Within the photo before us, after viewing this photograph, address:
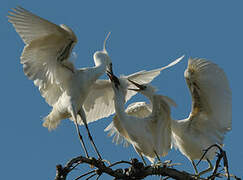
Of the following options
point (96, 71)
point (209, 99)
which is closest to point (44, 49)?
point (96, 71)

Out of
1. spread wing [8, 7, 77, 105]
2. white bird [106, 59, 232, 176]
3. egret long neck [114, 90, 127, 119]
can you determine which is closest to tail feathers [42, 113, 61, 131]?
spread wing [8, 7, 77, 105]

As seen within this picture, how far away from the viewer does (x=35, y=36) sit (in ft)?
28.8

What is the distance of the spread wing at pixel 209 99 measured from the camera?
909 centimetres

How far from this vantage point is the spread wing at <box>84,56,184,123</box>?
34.5 feet

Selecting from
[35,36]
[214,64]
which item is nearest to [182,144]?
[214,64]

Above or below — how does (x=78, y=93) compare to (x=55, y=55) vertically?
below

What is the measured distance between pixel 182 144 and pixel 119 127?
116 centimetres

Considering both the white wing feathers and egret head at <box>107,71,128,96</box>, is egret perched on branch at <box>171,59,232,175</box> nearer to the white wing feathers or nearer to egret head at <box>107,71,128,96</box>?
egret head at <box>107,71,128,96</box>

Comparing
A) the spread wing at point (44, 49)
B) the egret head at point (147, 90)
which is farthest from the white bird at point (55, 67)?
the egret head at point (147, 90)

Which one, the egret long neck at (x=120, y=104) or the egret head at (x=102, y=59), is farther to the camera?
the egret head at (x=102, y=59)

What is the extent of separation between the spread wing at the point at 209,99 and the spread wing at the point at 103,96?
1.23m

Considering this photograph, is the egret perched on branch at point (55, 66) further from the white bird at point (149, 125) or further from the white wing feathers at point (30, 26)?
the white bird at point (149, 125)

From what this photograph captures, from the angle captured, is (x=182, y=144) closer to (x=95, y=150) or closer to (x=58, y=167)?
→ (x=95, y=150)

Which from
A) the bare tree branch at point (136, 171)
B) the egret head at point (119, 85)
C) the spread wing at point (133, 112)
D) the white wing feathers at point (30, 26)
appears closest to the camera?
the bare tree branch at point (136, 171)
